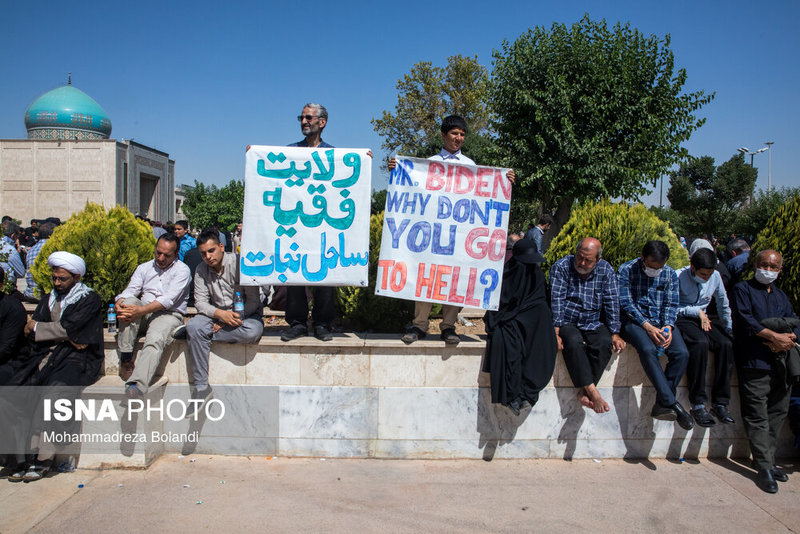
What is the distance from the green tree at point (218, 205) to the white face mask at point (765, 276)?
121ft

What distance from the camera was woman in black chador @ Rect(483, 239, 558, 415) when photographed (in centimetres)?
465

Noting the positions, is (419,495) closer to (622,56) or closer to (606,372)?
(606,372)

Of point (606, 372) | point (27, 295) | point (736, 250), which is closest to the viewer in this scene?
point (606, 372)

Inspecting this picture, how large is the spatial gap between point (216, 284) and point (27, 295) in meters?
5.56

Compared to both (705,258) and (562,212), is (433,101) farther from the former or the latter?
(705,258)

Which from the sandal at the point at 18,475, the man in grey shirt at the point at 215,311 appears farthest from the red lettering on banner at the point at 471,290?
the sandal at the point at 18,475

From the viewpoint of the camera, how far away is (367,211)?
201 inches

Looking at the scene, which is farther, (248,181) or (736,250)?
(736,250)

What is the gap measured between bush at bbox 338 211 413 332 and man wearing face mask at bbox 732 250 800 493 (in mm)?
3319

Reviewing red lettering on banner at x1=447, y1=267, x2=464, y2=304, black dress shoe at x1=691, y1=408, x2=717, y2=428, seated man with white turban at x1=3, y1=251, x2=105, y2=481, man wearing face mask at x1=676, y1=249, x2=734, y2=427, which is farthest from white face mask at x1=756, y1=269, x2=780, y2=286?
seated man with white turban at x1=3, y1=251, x2=105, y2=481

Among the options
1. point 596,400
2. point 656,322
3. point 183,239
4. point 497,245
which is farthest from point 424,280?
point 183,239

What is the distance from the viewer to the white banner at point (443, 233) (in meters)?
5.07

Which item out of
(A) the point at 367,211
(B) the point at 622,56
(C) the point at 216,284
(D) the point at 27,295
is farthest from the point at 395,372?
(B) the point at 622,56

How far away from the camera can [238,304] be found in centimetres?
490
